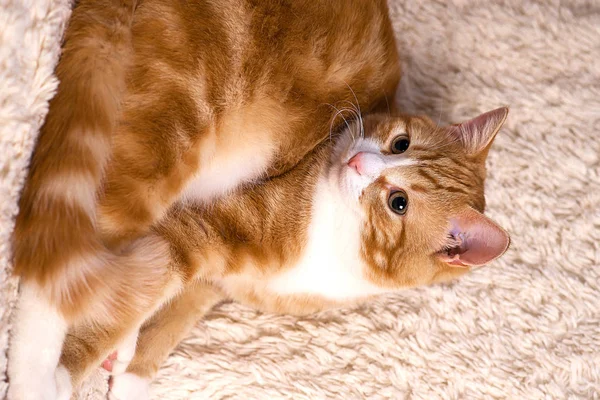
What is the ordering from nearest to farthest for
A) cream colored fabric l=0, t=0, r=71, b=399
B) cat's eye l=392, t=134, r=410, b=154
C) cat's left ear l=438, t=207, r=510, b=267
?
cream colored fabric l=0, t=0, r=71, b=399 < cat's left ear l=438, t=207, r=510, b=267 < cat's eye l=392, t=134, r=410, b=154

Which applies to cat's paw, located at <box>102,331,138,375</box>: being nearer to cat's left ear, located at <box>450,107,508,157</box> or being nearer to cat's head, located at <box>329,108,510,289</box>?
cat's head, located at <box>329,108,510,289</box>

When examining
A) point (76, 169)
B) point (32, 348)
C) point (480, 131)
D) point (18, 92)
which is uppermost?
point (18, 92)

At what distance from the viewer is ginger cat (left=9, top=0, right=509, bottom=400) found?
3.82ft

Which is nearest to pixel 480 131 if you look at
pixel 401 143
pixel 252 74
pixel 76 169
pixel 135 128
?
pixel 401 143

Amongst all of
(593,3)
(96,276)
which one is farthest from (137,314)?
(593,3)

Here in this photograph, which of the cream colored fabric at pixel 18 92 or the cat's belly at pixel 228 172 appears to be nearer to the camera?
A: the cream colored fabric at pixel 18 92

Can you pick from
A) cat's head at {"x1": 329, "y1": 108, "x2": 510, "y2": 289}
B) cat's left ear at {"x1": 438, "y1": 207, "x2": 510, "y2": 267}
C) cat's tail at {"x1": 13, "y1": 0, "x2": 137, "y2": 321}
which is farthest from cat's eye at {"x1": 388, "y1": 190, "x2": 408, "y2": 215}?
cat's tail at {"x1": 13, "y1": 0, "x2": 137, "y2": 321}

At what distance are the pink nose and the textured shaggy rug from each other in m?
0.47

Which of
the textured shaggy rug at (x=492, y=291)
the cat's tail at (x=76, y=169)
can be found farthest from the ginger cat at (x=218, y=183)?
the textured shaggy rug at (x=492, y=291)

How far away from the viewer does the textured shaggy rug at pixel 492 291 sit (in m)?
1.67

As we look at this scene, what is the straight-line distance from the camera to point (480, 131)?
162 cm

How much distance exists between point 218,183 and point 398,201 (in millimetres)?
432

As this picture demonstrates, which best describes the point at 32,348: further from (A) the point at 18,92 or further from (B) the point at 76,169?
(A) the point at 18,92

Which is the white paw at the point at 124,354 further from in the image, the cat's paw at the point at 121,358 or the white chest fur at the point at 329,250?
the white chest fur at the point at 329,250
